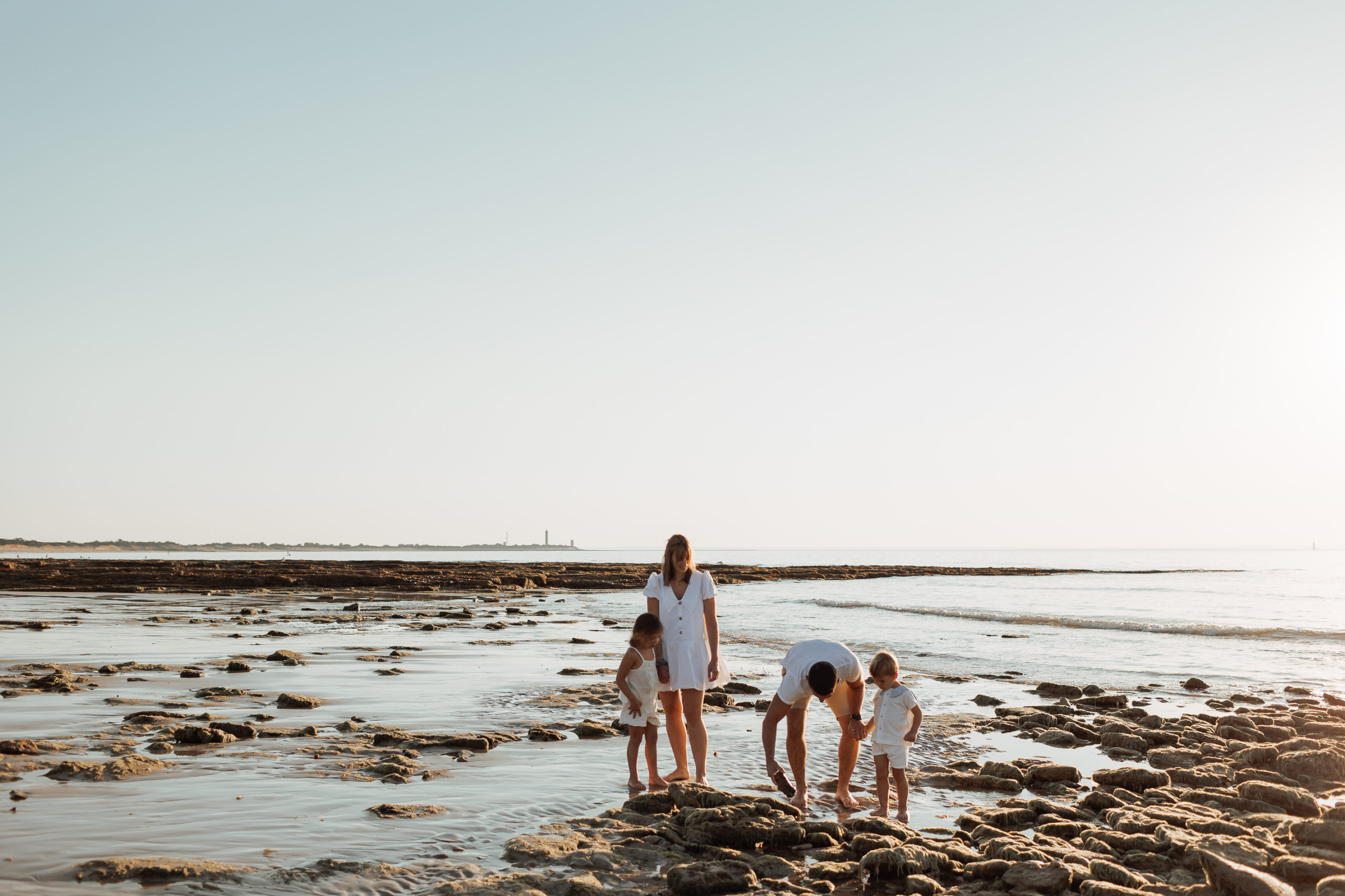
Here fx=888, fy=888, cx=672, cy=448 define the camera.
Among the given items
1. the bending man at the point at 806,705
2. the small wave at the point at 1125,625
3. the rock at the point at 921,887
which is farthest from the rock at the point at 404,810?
the small wave at the point at 1125,625

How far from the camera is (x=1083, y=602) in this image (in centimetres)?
4531

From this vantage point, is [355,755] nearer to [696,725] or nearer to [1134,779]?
[696,725]

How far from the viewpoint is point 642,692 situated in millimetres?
7695

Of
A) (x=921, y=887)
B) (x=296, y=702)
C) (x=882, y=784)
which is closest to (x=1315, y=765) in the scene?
(x=882, y=784)

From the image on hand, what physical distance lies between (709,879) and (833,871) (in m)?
0.91

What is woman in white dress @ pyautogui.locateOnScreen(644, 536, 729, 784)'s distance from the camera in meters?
7.71

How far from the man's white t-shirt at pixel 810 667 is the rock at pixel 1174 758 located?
15.0ft

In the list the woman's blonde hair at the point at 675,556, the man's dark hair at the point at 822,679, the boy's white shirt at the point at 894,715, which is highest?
the woman's blonde hair at the point at 675,556

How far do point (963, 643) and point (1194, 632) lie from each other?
973 cm

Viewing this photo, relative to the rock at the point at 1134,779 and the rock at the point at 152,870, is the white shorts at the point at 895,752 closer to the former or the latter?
the rock at the point at 1134,779

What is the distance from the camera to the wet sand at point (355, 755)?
5.61 metres

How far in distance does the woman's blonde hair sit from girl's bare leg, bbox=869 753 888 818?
2.16 meters

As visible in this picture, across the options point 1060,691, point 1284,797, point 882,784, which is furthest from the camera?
point 1060,691

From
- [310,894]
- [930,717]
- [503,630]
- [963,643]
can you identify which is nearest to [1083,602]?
[963,643]
